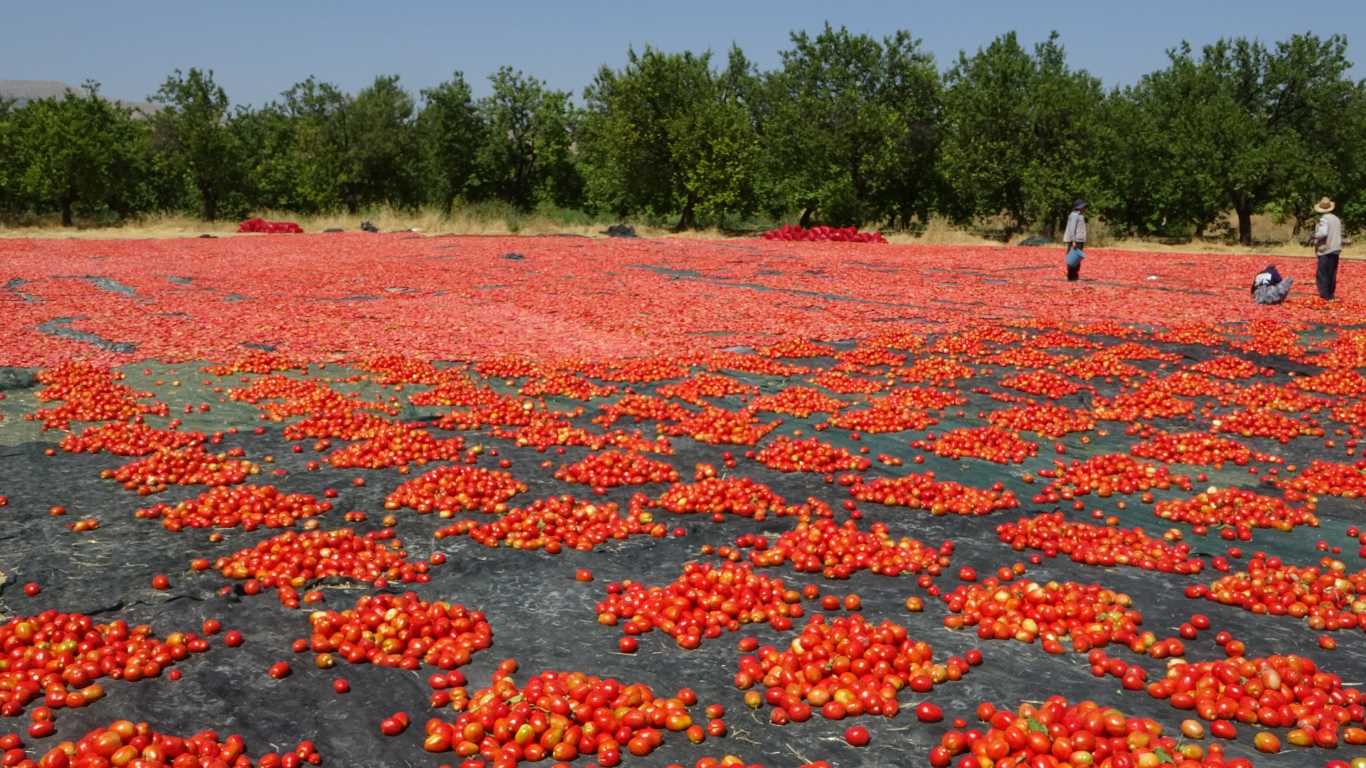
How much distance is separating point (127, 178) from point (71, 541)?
2115 inches

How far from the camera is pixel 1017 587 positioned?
5.90m

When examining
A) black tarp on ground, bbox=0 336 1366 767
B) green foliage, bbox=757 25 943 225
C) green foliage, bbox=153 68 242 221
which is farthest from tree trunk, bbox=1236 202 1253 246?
green foliage, bbox=153 68 242 221

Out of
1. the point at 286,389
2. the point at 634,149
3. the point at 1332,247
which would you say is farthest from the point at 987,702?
the point at 634,149

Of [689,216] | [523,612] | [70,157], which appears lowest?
[523,612]

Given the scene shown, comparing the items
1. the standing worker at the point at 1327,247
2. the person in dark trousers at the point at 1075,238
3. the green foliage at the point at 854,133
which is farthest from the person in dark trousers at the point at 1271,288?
the green foliage at the point at 854,133

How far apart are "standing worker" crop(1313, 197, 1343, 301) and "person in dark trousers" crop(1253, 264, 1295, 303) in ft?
2.83

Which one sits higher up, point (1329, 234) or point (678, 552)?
point (1329, 234)

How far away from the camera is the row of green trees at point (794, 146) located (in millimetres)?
43812

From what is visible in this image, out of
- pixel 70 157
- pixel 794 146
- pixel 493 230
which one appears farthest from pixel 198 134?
pixel 794 146

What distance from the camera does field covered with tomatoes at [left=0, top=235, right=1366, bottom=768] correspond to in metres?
4.55

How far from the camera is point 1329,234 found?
19375 mm

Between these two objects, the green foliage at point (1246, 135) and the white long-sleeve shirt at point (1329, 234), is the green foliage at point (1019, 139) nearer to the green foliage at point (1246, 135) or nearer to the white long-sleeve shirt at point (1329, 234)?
the green foliage at point (1246, 135)

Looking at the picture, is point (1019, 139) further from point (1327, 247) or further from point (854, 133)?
point (1327, 247)

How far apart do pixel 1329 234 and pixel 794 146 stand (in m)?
35.2
